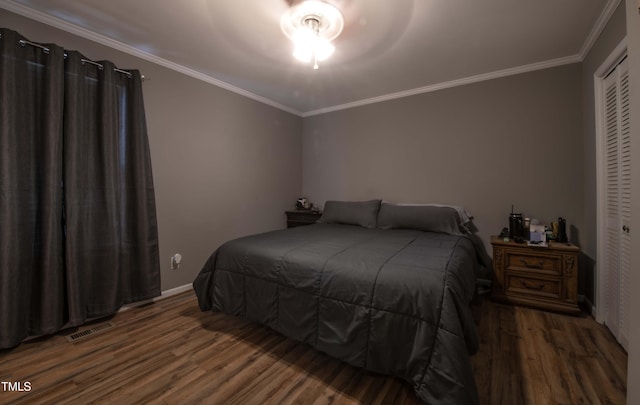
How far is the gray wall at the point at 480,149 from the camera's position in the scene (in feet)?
8.53

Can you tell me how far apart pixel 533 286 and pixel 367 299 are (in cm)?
197

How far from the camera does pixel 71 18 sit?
6.61 feet

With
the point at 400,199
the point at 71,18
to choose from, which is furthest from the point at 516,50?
the point at 71,18

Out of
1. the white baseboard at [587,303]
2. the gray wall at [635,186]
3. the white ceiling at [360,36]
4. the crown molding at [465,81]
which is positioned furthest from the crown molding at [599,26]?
the white baseboard at [587,303]

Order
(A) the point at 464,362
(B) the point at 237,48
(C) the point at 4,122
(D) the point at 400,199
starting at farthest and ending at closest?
(D) the point at 400,199, (B) the point at 237,48, (C) the point at 4,122, (A) the point at 464,362

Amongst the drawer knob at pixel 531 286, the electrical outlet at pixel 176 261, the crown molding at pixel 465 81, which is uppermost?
the crown molding at pixel 465 81

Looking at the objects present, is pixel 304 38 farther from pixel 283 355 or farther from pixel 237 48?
pixel 283 355

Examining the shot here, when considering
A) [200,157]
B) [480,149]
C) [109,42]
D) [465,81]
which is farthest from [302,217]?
[109,42]

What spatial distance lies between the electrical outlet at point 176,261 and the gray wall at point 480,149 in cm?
227

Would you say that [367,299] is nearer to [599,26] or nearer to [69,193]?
[69,193]

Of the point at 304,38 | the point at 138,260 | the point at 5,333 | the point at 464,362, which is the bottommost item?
the point at 5,333

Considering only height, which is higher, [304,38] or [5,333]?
[304,38]

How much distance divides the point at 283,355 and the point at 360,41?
2.51 metres

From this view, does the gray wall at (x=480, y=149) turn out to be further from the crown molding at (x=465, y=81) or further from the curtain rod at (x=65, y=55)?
the curtain rod at (x=65, y=55)
